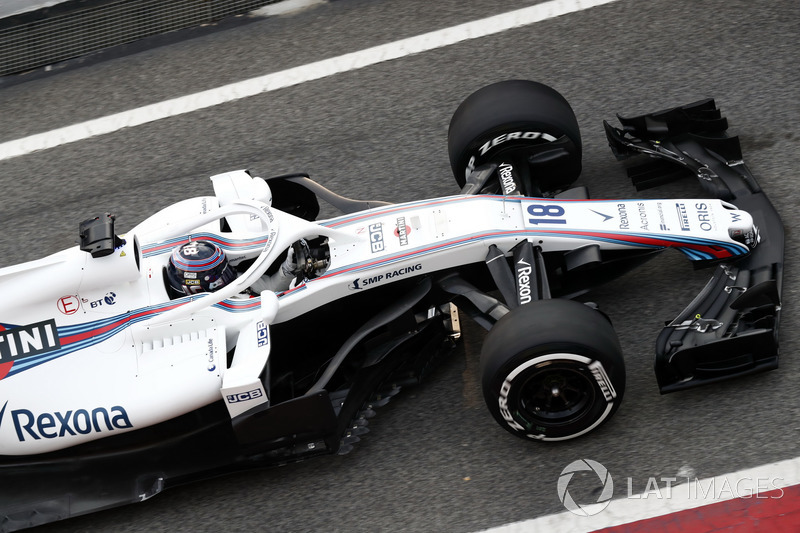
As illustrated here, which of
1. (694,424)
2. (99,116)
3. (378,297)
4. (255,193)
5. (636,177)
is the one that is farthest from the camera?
(99,116)

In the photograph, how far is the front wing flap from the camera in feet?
14.9

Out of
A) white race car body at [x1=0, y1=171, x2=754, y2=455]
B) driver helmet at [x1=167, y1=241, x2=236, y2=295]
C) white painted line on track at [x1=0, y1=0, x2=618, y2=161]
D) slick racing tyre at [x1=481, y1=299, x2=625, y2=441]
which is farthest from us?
white painted line on track at [x1=0, y1=0, x2=618, y2=161]

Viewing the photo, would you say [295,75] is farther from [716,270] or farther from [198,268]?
[716,270]

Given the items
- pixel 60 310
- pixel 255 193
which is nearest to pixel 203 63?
pixel 255 193

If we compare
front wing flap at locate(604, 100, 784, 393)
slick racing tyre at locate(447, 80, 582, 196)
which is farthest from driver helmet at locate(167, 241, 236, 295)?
front wing flap at locate(604, 100, 784, 393)

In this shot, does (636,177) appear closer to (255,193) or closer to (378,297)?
(378,297)

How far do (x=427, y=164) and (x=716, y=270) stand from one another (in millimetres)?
2260

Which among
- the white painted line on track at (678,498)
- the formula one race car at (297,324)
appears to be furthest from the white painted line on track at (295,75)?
the white painted line on track at (678,498)

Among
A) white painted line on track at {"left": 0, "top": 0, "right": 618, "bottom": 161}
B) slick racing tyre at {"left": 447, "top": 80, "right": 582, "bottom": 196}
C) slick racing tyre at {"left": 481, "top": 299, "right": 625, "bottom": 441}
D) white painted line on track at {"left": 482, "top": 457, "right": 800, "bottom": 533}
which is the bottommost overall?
white painted line on track at {"left": 482, "top": 457, "right": 800, "bottom": 533}

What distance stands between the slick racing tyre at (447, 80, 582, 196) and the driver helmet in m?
1.57

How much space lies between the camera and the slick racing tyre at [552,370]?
4246 mm

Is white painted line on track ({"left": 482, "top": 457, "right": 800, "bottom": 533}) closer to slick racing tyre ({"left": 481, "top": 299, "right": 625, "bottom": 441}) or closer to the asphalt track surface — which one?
the asphalt track surface

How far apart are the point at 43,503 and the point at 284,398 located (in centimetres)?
128

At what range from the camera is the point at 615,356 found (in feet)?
14.1
